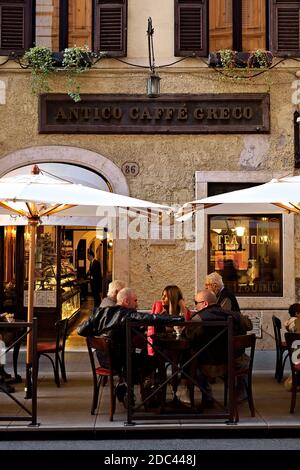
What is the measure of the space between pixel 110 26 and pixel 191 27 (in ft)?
4.69

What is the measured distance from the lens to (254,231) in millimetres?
10781

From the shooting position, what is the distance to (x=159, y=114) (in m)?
10.6

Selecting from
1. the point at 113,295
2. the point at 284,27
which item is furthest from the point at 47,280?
the point at 284,27

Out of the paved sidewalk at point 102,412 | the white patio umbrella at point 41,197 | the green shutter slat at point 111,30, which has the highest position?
the green shutter slat at point 111,30

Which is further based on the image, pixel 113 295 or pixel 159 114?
pixel 159 114

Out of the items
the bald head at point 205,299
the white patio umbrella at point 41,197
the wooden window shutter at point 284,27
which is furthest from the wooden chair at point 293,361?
the wooden window shutter at point 284,27

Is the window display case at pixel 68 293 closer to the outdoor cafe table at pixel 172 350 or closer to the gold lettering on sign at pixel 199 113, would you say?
the gold lettering on sign at pixel 199 113

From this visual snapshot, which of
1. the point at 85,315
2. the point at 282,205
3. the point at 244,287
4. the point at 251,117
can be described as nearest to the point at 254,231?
the point at 244,287

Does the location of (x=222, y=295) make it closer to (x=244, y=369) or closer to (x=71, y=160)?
(x=244, y=369)

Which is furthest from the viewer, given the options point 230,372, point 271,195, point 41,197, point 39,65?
point 39,65

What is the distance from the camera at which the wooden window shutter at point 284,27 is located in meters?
10.6

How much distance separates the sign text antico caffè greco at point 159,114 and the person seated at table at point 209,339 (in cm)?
469

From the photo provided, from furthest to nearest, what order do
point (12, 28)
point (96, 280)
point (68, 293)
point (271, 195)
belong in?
point (96, 280), point (68, 293), point (12, 28), point (271, 195)

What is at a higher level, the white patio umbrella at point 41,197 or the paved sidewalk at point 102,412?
the white patio umbrella at point 41,197
